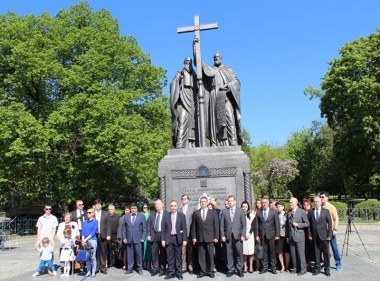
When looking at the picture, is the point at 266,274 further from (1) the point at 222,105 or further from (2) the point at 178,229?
(1) the point at 222,105

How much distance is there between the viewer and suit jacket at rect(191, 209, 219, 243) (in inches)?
366

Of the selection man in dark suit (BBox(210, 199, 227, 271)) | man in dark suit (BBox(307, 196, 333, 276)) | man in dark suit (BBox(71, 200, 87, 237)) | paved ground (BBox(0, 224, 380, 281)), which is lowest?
paved ground (BBox(0, 224, 380, 281))

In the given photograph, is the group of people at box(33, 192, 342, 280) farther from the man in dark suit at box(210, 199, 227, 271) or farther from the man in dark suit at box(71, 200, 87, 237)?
the man in dark suit at box(71, 200, 87, 237)

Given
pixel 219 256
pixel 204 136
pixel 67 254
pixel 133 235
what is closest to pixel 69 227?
pixel 67 254

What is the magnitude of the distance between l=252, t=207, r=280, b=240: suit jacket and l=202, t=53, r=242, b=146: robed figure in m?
2.88

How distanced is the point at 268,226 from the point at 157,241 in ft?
8.53

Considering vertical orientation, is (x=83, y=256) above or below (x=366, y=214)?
above

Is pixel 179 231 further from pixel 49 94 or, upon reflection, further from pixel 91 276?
pixel 49 94

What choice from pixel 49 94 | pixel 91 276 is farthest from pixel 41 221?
pixel 49 94

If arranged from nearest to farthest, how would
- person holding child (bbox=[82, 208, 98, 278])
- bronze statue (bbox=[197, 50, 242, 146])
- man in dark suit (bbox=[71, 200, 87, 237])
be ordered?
person holding child (bbox=[82, 208, 98, 278]) < man in dark suit (bbox=[71, 200, 87, 237]) < bronze statue (bbox=[197, 50, 242, 146])

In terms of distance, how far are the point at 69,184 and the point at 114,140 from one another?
4137 millimetres

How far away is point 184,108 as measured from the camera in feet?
40.9

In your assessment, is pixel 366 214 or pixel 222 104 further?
pixel 366 214

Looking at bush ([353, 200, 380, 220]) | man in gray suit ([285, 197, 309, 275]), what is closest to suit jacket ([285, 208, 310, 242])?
man in gray suit ([285, 197, 309, 275])
